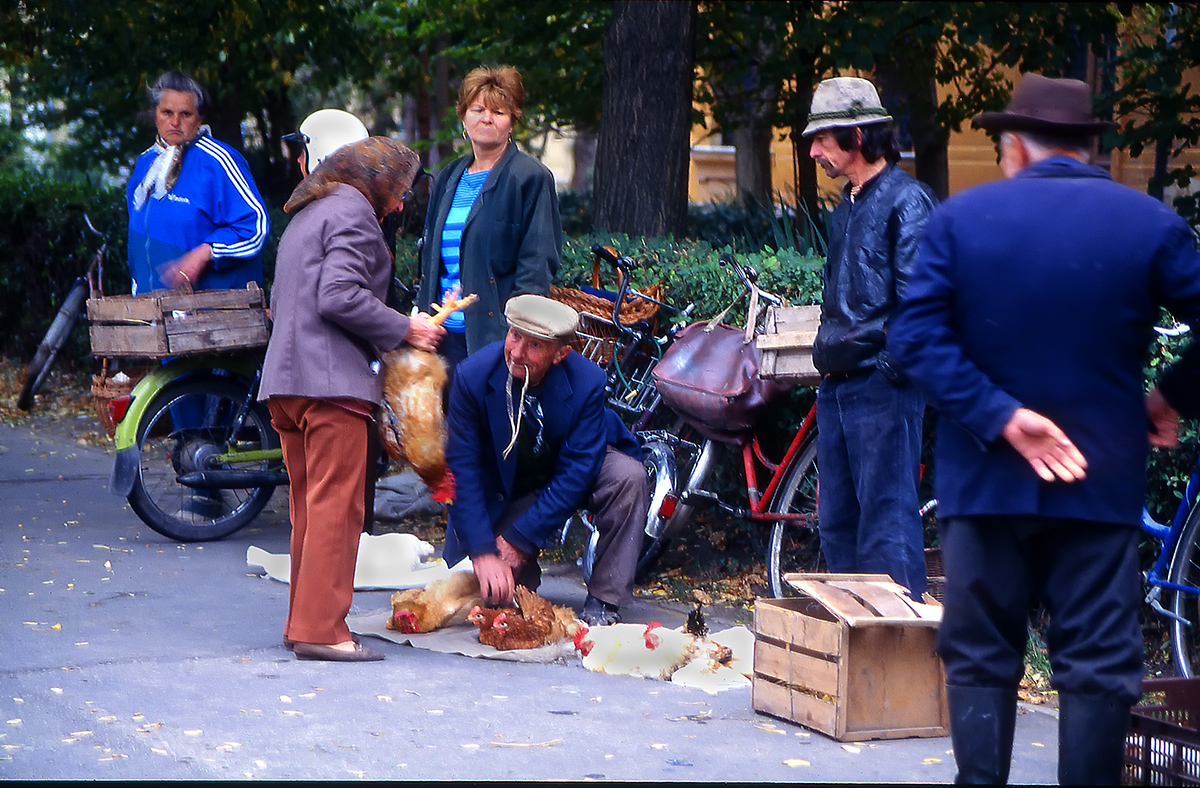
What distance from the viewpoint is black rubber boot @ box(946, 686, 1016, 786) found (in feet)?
10.7

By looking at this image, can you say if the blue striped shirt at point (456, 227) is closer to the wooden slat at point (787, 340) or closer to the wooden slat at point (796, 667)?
the wooden slat at point (787, 340)

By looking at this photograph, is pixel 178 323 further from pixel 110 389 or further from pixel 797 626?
pixel 797 626

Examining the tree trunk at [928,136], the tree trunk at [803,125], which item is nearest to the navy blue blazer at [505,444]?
the tree trunk at [803,125]

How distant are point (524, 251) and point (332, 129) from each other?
1.07 metres

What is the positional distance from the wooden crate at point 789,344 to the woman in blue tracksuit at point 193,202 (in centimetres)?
294

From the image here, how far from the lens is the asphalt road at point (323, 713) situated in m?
4.04

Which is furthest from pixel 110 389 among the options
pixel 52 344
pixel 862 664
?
pixel 52 344

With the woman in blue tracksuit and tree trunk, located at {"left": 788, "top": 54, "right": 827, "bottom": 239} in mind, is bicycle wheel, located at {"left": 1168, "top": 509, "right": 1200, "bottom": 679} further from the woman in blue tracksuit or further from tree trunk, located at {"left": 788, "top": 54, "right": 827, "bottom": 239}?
tree trunk, located at {"left": 788, "top": 54, "right": 827, "bottom": 239}

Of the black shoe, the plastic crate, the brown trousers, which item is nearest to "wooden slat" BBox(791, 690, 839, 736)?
the plastic crate

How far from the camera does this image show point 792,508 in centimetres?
609

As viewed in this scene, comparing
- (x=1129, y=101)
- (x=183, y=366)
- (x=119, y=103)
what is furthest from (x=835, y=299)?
(x=119, y=103)

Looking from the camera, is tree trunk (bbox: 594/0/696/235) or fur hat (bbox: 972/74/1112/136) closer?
fur hat (bbox: 972/74/1112/136)

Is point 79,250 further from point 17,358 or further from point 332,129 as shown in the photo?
point 332,129

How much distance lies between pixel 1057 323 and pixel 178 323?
4698 millimetres
